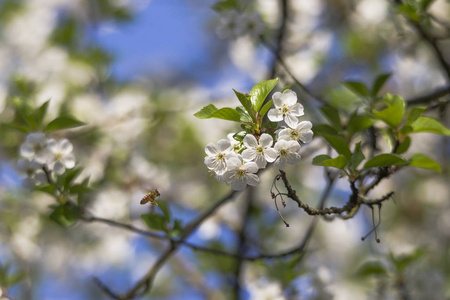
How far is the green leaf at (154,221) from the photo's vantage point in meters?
1.45

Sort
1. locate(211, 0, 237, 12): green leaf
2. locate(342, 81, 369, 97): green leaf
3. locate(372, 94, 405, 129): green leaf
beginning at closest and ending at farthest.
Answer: locate(372, 94, 405, 129): green leaf, locate(342, 81, 369, 97): green leaf, locate(211, 0, 237, 12): green leaf

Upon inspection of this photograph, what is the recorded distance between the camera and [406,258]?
1896 millimetres

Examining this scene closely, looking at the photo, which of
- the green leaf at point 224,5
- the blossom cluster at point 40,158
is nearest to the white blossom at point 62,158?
the blossom cluster at point 40,158

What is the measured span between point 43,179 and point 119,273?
2.39 meters

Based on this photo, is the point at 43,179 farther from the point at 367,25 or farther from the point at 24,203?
the point at 367,25

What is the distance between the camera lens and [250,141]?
1062mm

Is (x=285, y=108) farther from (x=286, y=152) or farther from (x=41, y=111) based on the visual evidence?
(x=41, y=111)

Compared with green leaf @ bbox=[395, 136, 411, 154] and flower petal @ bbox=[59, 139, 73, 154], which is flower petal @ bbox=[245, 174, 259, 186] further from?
flower petal @ bbox=[59, 139, 73, 154]

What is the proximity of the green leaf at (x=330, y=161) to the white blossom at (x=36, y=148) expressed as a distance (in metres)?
0.78

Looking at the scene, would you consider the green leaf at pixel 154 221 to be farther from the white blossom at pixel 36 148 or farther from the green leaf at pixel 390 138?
the green leaf at pixel 390 138

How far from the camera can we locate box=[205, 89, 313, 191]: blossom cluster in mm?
1061

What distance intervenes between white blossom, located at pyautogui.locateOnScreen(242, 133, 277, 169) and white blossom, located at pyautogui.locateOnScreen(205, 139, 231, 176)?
0.06m

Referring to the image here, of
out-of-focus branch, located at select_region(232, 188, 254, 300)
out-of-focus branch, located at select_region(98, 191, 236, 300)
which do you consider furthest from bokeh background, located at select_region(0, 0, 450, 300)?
out-of-focus branch, located at select_region(98, 191, 236, 300)

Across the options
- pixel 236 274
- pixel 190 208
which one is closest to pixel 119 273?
pixel 190 208
